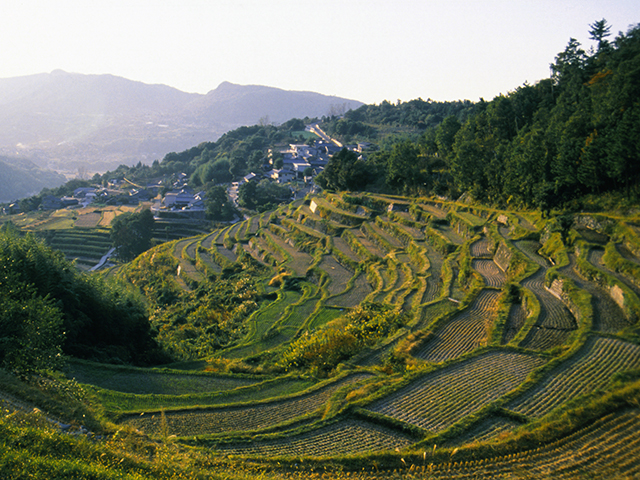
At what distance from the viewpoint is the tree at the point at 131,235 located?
49.9 meters

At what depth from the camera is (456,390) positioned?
38.1 feet

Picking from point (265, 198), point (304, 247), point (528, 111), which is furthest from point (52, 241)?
point (528, 111)

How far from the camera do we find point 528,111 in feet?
124

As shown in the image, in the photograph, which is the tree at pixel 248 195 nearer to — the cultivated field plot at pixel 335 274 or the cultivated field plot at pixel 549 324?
the cultivated field plot at pixel 335 274

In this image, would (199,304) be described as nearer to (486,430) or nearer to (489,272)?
(489,272)

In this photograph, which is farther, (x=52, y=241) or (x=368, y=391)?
(x=52, y=241)

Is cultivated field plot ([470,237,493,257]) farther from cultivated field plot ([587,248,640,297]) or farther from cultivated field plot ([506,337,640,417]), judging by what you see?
cultivated field plot ([506,337,640,417])

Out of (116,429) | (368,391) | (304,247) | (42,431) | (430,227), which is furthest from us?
(304,247)

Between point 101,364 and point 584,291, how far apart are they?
16.8m

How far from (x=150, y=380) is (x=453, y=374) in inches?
370

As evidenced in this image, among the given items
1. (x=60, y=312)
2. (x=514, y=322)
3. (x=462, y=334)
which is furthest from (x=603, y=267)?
(x=60, y=312)

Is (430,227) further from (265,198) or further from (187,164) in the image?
(187,164)

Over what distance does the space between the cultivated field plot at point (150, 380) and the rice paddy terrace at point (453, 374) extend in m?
0.07

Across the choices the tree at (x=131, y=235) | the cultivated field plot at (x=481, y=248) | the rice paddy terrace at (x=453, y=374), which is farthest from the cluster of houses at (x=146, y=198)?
the cultivated field plot at (x=481, y=248)
